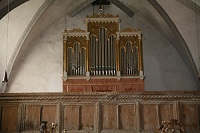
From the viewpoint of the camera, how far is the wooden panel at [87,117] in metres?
12.7

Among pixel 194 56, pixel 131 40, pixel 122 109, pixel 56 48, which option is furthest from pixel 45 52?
pixel 194 56

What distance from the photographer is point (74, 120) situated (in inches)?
501

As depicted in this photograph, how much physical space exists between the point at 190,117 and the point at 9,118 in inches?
249

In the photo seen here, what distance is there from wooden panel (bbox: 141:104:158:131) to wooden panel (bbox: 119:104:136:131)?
348 mm

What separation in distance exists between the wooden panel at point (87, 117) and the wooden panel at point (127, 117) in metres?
1.01

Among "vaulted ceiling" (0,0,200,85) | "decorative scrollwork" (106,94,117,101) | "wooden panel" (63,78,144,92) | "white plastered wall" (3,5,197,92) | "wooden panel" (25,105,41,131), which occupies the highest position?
"vaulted ceiling" (0,0,200,85)

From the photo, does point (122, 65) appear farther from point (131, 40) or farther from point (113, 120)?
point (113, 120)

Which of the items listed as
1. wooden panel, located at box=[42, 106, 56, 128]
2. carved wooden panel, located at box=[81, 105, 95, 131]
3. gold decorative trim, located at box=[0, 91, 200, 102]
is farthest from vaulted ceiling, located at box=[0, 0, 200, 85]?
carved wooden panel, located at box=[81, 105, 95, 131]

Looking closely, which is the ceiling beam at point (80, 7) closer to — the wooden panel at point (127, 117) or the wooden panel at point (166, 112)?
the wooden panel at point (127, 117)

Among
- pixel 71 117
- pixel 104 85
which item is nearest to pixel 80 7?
pixel 104 85

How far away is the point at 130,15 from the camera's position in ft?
57.2

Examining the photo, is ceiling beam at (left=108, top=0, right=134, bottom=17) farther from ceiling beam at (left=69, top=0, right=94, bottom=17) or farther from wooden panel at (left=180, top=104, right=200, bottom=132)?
wooden panel at (left=180, top=104, right=200, bottom=132)

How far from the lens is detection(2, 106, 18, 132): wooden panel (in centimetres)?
1259

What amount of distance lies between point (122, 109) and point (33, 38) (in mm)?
6169
